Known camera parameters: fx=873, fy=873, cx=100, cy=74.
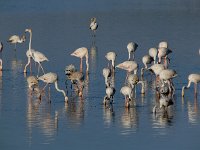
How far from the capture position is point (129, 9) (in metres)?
48.6

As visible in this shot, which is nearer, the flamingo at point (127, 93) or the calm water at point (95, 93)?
the calm water at point (95, 93)

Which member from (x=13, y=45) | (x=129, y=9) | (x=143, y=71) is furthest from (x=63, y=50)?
(x=129, y=9)

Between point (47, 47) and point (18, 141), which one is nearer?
point (18, 141)

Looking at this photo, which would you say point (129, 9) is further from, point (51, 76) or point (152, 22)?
point (51, 76)

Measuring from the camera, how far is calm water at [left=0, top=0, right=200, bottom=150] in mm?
15875

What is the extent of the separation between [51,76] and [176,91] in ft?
10.6

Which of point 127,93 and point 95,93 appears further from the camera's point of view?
point 95,93

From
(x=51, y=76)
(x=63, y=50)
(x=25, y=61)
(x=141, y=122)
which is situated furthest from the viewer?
(x=63, y=50)

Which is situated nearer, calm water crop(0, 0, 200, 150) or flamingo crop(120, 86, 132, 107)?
calm water crop(0, 0, 200, 150)

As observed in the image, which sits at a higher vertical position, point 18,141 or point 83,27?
point 83,27

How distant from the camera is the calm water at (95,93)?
15.9 meters

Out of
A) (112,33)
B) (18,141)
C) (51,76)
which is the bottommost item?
(18,141)

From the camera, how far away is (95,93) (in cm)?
2077

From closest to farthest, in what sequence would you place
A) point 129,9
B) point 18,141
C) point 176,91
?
point 18,141 < point 176,91 < point 129,9
